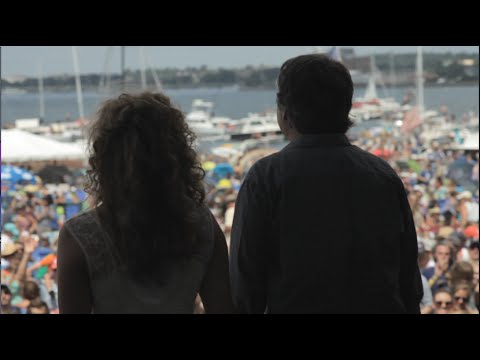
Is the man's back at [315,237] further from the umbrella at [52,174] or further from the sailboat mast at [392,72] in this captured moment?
the sailboat mast at [392,72]

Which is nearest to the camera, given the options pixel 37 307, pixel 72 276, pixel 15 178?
pixel 72 276

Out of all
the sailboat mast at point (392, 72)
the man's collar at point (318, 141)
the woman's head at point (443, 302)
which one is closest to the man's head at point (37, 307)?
the woman's head at point (443, 302)

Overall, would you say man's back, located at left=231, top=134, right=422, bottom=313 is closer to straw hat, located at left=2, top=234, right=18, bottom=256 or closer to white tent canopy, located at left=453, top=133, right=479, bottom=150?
straw hat, located at left=2, top=234, right=18, bottom=256

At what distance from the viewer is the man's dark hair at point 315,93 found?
60.1 inches

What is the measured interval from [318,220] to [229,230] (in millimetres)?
5258

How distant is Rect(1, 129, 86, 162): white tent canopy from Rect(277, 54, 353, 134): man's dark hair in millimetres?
17036

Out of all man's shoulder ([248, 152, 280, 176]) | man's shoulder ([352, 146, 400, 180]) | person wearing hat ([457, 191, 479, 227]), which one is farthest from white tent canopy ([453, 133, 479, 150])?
man's shoulder ([248, 152, 280, 176])

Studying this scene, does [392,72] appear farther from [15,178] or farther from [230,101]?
[15,178]

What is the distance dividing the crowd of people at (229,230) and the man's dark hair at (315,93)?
24cm

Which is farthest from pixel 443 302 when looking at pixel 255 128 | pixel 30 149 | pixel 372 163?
pixel 255 128

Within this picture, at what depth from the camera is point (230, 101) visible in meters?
72.6

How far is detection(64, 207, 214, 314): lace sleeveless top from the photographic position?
Answer: 141cm
